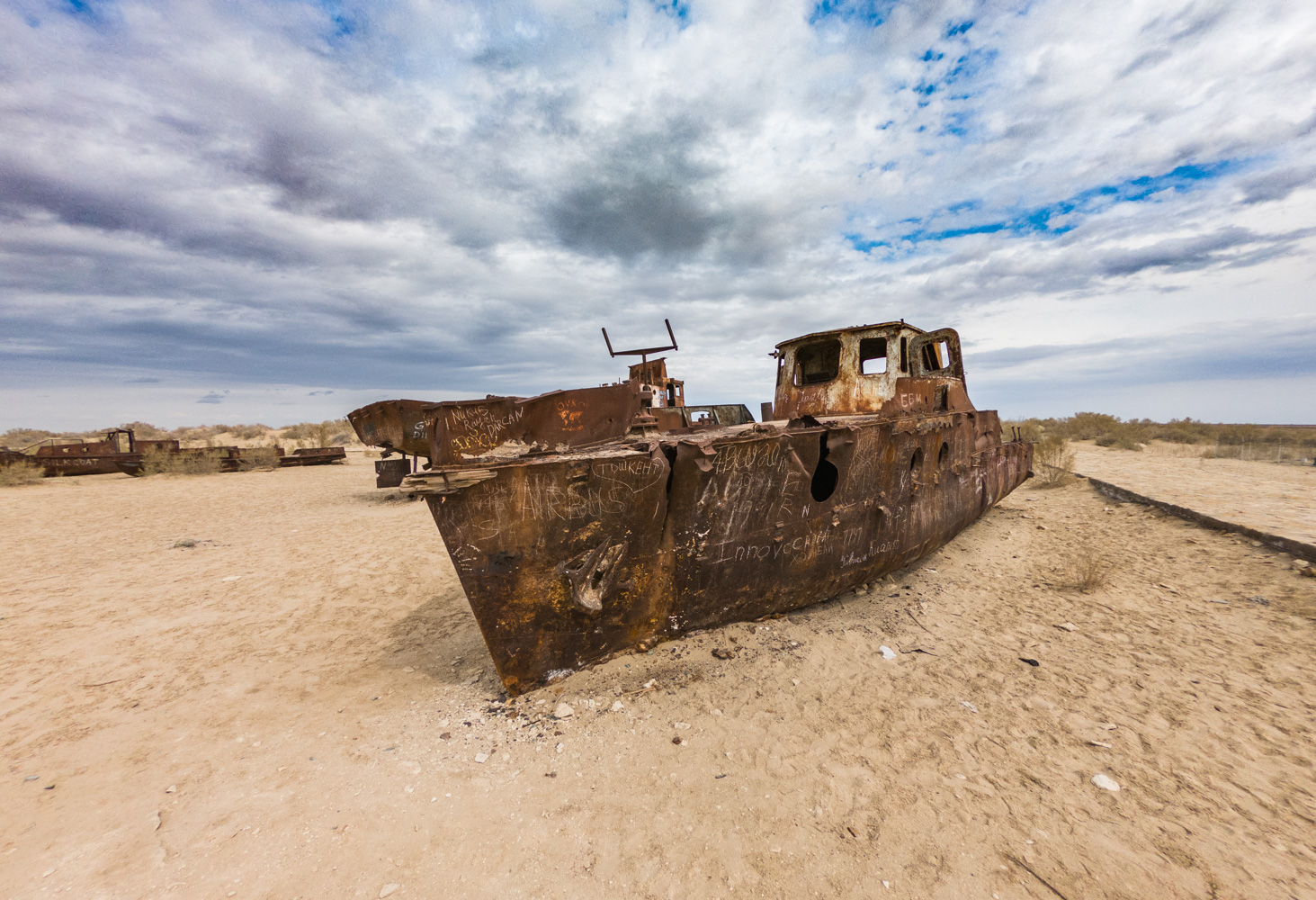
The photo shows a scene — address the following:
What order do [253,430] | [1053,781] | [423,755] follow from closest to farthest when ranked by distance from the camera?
[1053,781] < [423,755] < [253,430]

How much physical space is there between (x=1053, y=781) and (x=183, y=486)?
17.5m

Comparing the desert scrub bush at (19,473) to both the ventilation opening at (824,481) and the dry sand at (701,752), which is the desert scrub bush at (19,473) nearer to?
the dry sand at (701,752)

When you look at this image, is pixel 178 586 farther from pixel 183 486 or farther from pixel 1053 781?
pixel 183 486

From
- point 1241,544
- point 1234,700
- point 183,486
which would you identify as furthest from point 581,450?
point 183,486

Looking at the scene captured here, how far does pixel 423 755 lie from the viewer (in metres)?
2.48

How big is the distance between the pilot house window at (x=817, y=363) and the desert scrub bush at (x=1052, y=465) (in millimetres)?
6885

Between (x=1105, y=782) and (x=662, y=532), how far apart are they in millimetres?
2388

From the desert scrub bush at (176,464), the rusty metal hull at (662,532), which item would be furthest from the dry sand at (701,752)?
the desert scrub bush at (176,464)

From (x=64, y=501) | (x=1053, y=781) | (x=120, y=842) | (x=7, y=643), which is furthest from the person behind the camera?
(x=64, y=501)

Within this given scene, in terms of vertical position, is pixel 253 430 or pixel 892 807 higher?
pixel 253 430

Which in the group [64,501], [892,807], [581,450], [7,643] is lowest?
[892,807]

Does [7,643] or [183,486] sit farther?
A: [183,486]

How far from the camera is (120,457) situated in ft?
45.4

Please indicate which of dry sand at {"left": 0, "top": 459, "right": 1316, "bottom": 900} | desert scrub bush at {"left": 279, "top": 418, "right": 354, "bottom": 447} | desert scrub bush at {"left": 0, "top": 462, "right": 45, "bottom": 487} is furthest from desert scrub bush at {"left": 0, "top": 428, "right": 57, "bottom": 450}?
dry sand at {"left": 0, "top": 459, "right": 1316, "bottom": 900}
